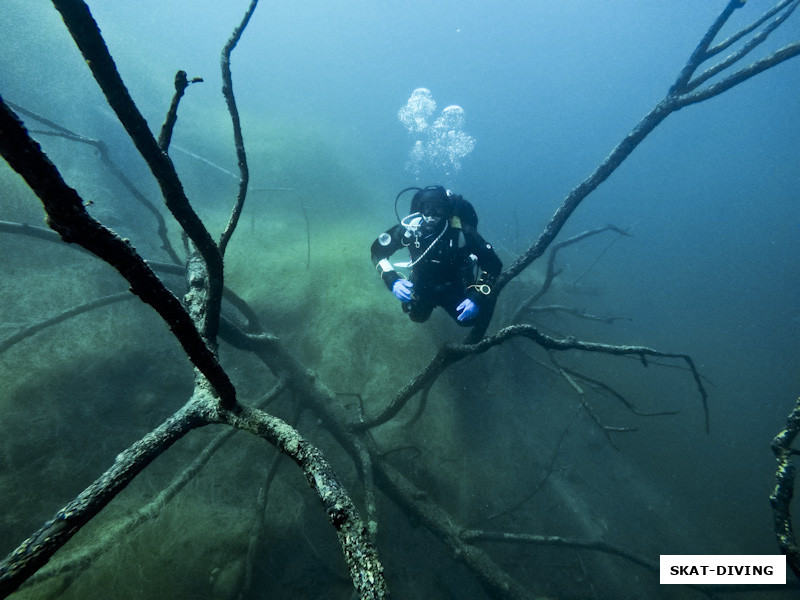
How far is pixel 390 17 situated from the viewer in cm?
8300

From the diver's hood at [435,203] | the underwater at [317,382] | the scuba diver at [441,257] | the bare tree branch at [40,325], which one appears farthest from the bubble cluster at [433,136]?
the bare tree branch at [40,325]

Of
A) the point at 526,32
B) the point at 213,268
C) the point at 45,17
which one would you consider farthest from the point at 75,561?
the point at 526,32

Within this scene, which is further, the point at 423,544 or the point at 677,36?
the point at 677,36

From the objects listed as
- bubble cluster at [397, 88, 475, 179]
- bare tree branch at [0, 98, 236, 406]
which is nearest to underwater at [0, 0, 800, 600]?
bare tree branch at [0, 98, 236, 406]

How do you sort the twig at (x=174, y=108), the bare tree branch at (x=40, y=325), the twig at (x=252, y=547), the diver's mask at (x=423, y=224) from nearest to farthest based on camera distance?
the twig at (x=174, y=108) < the twig at (x=252, y=547) < the bare tree branch at (x=40, y=325) < the diver's mask at (x=423, y=224)

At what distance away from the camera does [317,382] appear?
4941 millimetres

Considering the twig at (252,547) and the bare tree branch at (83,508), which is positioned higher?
the bare tree branch at (83,508)

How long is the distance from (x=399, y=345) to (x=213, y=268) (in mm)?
5044

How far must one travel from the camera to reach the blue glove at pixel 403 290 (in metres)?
4.77

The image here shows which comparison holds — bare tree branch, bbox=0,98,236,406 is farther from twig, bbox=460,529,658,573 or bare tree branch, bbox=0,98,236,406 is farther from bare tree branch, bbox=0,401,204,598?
twig, bbox=460,529,658,573

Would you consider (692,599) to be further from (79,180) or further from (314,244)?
(79,180)

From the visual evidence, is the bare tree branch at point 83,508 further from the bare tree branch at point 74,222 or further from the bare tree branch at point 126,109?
the bare tree branch at point 126,109

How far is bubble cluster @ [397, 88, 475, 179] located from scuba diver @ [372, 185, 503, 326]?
29.4m

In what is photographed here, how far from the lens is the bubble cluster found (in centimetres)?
4028
